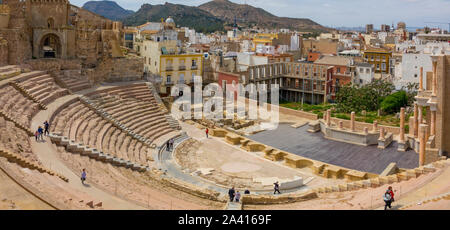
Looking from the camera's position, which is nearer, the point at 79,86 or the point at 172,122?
the point at 79,86

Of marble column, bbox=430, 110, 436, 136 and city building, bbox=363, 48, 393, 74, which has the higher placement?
city building, bbox=363, 48, 393, 74

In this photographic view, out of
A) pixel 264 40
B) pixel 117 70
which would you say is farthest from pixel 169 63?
pixel 264 40

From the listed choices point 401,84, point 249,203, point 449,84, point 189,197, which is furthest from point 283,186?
point 401,84

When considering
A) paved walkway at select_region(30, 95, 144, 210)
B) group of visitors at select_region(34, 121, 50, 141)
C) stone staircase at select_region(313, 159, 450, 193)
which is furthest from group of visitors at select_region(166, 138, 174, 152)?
stone staircase at select_region(313, 159, 450, 193)

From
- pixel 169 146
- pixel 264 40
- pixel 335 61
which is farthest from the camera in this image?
pixel 264 40

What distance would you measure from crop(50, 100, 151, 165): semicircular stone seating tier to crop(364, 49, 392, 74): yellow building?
5177 centimetres

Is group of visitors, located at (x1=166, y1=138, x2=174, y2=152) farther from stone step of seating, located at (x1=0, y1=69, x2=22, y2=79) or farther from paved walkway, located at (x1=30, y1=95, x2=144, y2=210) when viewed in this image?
stone step of seating, located at (x1=0, y1=69, x2=22, y2=79)

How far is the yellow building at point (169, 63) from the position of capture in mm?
47188

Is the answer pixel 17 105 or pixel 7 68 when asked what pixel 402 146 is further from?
pixel 7 68

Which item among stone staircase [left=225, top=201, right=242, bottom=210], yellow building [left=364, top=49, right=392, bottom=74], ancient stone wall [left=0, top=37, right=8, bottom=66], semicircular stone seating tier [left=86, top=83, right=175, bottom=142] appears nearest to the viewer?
stone staircase [left=225, top=201, right=242, bottom=210]

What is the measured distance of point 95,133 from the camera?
88.4ft

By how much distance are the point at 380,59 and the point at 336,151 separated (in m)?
44.7

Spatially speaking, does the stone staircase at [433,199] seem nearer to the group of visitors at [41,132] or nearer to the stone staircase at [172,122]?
the group of visitors at [41,132]

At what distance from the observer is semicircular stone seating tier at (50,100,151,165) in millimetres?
24828
